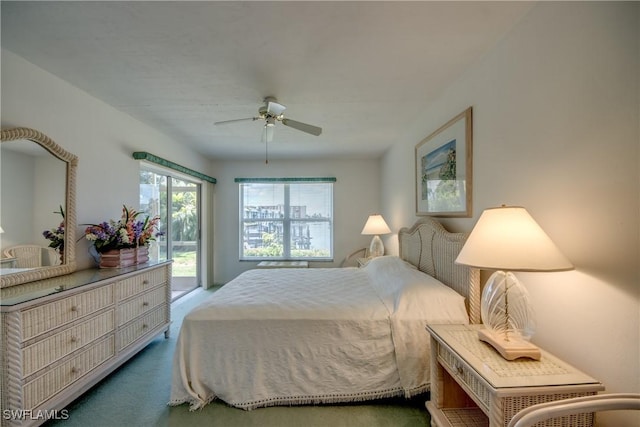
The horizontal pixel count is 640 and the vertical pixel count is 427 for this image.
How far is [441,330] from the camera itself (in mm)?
1527

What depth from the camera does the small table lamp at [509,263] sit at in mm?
1113

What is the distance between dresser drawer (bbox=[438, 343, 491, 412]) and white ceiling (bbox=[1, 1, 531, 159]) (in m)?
1.80

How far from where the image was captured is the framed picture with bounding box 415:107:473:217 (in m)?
1.98

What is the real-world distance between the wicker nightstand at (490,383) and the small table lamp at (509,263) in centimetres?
7

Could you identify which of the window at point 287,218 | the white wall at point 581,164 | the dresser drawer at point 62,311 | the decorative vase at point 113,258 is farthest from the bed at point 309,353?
the window at point 287,218

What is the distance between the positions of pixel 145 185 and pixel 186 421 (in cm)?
271

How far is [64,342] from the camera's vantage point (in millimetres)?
1664

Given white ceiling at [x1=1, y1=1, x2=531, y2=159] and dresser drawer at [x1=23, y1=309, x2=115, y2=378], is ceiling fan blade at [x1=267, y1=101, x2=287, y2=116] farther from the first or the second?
dresser drawer at [x1=23, y1=309, x2=115, y2=378]

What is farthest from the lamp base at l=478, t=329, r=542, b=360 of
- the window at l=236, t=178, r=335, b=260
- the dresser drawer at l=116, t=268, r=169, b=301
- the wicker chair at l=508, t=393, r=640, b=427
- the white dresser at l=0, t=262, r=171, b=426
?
the window at l=236, t=178, r=335, b=260

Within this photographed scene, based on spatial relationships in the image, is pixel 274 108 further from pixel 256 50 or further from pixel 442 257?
pixel 442 257

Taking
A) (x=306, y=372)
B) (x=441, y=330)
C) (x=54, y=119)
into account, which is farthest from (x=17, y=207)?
(x=441, y=330)

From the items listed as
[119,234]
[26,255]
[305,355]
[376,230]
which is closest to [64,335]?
[26,255]

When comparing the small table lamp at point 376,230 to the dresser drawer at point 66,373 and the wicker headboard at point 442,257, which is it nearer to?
the wicker headboard at point 442,257

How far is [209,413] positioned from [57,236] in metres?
1.74
